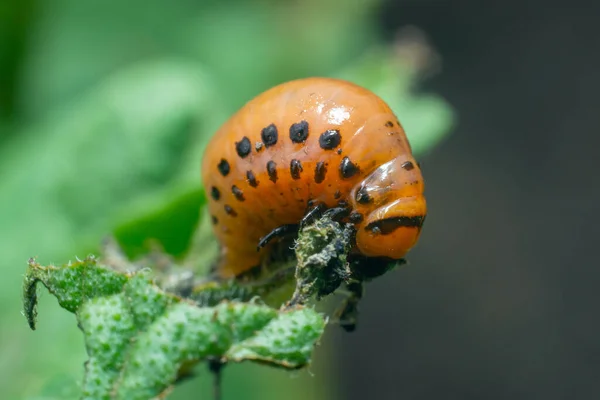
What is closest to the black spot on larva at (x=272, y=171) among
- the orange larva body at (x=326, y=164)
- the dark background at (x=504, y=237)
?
the orange larva body at (x=326, y=164)

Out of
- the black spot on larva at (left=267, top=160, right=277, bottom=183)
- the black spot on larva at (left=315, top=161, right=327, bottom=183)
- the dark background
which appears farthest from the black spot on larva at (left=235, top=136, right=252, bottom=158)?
the dark background

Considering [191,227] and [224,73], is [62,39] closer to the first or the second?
[224,73]

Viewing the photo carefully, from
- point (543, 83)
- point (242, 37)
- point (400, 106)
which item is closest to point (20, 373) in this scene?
point (400, 106)

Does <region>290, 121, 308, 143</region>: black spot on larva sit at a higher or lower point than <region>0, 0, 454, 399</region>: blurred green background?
lower

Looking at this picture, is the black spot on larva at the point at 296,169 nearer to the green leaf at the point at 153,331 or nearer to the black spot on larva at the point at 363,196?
the black spot on larva at the point at 363,196

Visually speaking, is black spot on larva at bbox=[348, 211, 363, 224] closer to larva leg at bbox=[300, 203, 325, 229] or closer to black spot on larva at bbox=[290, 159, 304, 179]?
larva leg at bbox=[300, 203, 325, 229]

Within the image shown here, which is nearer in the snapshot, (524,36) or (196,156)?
(196,156)
